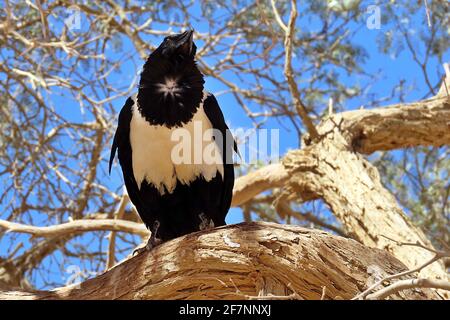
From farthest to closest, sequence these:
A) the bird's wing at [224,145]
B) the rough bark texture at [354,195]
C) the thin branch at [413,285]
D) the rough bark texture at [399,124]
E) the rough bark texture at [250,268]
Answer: the rough bark texture at [399,124] < the rough bark texture at [354,195] < the bird's wing at [224,145] < the rough bark texture at [250,268] < the thin branch at [413,285]

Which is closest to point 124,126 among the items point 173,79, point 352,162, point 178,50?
point 173,79

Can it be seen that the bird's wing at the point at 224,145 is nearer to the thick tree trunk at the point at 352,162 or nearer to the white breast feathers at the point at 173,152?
the white breast feathers at the point at 173,152

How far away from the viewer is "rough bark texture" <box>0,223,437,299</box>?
9.62 feet

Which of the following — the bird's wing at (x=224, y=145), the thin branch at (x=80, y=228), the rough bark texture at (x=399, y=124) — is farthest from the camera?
the rough bark texture at (x=399, y=124)

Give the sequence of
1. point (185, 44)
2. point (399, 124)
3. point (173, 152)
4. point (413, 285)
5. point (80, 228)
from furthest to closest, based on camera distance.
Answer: point (399, 124) → point (80, 228) → point (185, 44) → point (173, 152) → point (413, 285)

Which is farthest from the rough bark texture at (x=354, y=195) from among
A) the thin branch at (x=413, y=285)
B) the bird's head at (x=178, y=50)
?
the thin branch at (x=413, y=285)

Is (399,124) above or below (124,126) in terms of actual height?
above

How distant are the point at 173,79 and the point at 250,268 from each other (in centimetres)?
141

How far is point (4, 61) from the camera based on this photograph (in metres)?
6.07

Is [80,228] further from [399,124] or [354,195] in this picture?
[399,124]

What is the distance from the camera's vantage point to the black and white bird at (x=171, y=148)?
3.79m

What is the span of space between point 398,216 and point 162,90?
73.0 inches

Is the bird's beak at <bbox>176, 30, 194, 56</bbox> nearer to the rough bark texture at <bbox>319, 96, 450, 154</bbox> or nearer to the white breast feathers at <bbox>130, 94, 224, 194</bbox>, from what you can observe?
the white breast feathers at <bbox>130, 94, 224, 194</bbox>

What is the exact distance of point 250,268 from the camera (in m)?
2.99
